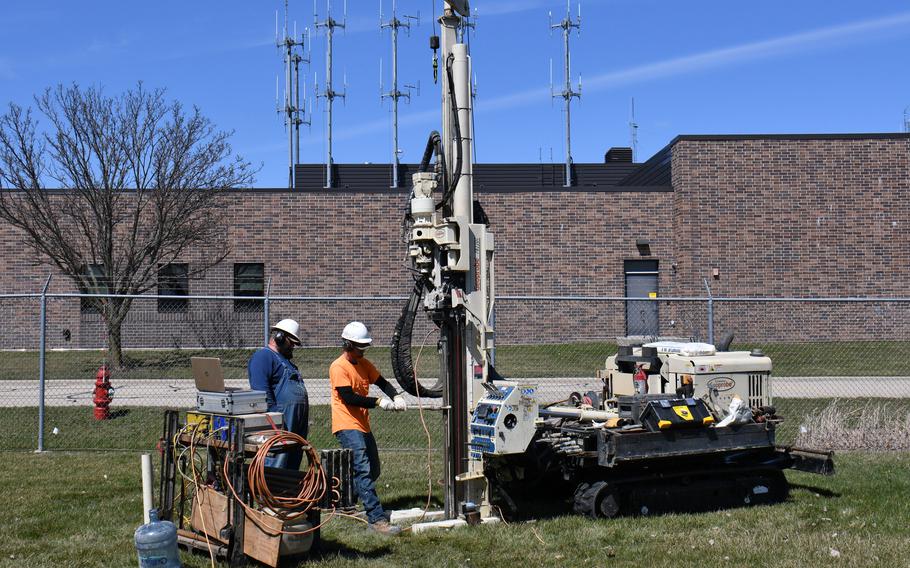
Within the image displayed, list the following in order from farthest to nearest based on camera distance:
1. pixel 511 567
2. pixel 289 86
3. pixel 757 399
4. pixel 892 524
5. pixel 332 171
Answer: pixel 332 171
pixel 289 86
pixel 757 399
pixel 892 524
pixel 511 567

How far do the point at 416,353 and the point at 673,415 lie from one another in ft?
35.0

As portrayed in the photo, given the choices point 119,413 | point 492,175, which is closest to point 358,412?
point 119,413

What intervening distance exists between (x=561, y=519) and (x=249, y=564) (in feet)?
9.11

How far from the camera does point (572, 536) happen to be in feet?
25.1

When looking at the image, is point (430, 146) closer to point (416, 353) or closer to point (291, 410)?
point (291, 410)

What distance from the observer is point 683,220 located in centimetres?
2483

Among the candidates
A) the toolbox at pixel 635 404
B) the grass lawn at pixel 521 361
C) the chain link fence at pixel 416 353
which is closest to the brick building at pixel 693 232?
the chain link fence at pixel 416 353

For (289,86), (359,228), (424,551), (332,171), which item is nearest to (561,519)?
(424,551)

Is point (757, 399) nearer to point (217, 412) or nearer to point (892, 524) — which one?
point (892, 524)

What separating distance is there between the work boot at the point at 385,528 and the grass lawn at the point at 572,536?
0.10 metres

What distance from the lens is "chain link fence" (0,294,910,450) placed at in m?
13.0

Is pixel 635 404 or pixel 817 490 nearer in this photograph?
pixel 635 404

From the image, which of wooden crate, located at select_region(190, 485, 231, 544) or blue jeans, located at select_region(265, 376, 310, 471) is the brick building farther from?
wooden crate, located at select_region(190, 485, 231, 544)

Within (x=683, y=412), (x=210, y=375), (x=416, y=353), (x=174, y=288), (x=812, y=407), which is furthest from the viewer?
(x=174, y=288)
